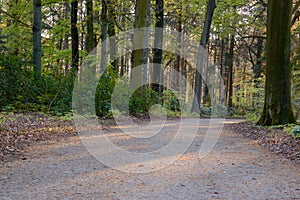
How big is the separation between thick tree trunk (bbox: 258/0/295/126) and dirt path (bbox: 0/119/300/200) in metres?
3.72

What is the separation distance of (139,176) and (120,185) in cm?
48

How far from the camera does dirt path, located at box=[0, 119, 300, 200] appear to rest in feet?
11.4

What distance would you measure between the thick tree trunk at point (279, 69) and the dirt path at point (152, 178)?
3.72m

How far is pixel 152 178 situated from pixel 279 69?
6.54 meters

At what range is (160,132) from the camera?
8.62 m

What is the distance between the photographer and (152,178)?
4141 millimetres

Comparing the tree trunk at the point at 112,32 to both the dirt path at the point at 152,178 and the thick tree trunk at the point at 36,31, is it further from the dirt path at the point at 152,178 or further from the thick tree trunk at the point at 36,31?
the dirt path at the point at 152,178

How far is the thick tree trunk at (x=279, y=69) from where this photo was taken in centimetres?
908

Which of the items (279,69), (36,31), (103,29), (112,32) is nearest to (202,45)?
(112,32)

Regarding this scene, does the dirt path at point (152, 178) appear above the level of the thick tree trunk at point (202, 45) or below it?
below

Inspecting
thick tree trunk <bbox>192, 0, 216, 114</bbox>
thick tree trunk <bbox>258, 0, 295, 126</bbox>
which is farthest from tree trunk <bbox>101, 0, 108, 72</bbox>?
thick tree trunk <bbox>258, 0, 295, 126</bbox>

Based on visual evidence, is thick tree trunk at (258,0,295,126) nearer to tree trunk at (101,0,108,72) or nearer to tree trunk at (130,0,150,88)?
tree trunk at (130,0,150,88)

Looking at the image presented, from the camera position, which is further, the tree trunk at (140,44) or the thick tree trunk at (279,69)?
the tree trunk at (140,44)

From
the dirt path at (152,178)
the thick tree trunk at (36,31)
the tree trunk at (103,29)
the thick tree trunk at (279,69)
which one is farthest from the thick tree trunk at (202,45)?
the dirt path at (152,178)
